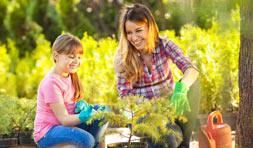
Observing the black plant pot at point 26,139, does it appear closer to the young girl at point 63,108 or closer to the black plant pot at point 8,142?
the black plant pot at point 8,142

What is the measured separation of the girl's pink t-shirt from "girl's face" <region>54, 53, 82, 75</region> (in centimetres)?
5

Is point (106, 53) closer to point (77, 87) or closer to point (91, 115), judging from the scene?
point (77, 87)

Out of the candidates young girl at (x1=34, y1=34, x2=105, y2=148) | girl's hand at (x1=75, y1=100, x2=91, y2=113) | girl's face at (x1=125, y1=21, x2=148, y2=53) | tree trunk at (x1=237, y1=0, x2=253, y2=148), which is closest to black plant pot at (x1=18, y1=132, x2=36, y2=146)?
young girl at (x1=34, y1=34, x2=105, y2=148)

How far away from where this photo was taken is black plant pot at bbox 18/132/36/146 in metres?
4.10

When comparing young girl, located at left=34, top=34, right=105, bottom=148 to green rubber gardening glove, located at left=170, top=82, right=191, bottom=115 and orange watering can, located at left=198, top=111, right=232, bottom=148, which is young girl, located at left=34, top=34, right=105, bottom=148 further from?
orange watering can, located at left=198, top=111, right=232, bottom=148

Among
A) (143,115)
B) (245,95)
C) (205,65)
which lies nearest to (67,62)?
(143,115)

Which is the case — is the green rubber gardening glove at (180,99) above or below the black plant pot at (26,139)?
above

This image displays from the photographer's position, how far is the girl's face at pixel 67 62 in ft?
11.7

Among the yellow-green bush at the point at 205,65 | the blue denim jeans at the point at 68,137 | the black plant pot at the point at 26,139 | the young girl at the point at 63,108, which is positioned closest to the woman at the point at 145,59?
the young girl at the point at 63,108

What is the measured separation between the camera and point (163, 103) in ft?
10.9

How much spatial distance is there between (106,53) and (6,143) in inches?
77.0

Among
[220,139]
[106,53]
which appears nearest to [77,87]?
[220,139]

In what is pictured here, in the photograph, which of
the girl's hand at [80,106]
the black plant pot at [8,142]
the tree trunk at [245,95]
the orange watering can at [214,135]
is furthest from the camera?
the black plant pot at [8,142]

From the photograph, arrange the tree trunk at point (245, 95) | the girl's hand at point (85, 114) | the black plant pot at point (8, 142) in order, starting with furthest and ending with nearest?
1. the black plant pot at point (8, 142)
2. the tree trunk at point (245, 95)
3. the girl's hand at point (85, 114)
